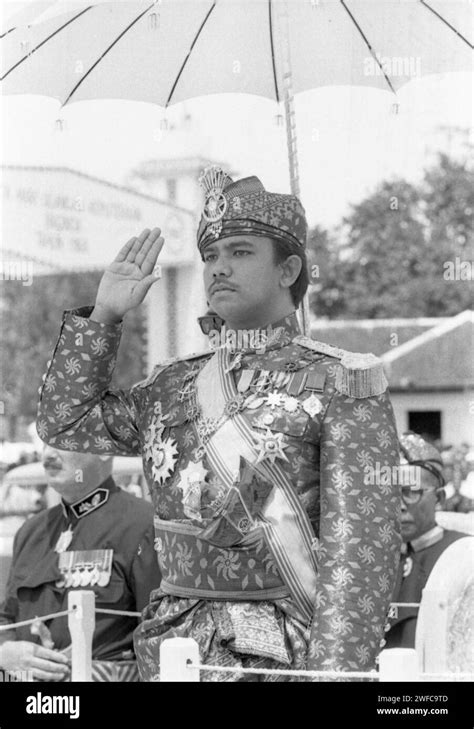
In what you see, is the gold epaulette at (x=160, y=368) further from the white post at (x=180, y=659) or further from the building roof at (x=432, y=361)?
the building roof at (x=432, y=361)

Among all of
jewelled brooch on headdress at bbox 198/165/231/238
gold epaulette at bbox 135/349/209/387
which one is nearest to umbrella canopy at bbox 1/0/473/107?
jewelled brooch on headdress at bbox 198/165/231/238

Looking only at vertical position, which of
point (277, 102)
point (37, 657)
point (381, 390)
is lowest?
point (37, 657)

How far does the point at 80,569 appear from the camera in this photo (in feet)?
→ 14.0

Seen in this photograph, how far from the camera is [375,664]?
260 centimetres

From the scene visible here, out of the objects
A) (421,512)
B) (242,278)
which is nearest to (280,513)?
(242,278)

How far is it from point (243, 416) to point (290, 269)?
0.35 meters

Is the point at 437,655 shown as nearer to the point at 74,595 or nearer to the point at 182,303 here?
the point at 74,595

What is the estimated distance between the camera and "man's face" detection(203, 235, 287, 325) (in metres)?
2.77

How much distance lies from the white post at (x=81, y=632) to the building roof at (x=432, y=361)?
23.7 metres

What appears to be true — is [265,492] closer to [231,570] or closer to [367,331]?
[231,570]

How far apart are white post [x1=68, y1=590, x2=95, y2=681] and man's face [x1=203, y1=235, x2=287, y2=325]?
3.73 ft

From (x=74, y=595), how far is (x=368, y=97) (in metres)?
1.56

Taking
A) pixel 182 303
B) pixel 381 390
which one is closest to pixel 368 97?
pixel 381 390

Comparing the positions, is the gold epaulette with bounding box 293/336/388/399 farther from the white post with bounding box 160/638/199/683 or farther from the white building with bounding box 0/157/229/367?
the white building with bounding box 0/157/229/367
